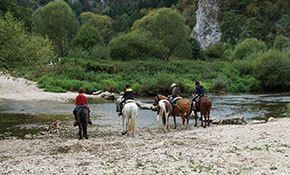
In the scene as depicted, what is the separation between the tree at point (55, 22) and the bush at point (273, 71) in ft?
147

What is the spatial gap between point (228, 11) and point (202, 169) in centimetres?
15148

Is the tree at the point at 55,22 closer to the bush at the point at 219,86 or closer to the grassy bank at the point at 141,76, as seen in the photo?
the grassy bank at the point at 141,76

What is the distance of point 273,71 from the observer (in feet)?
253

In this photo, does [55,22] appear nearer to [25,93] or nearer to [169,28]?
[169,28]

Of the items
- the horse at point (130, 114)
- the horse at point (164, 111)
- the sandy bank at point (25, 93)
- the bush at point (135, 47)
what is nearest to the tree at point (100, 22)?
the bush at point (135, 47)

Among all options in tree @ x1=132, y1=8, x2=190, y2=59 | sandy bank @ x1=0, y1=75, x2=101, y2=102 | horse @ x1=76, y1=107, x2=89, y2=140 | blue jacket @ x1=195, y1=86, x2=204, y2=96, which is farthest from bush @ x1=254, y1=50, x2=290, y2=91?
horse @ x1=76, y1=107, x2=89, y2=140

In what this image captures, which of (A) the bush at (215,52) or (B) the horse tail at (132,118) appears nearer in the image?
(B) the horse tail at (132,118)

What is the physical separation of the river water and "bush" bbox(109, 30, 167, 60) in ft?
121

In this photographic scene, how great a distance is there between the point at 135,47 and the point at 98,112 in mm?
48221

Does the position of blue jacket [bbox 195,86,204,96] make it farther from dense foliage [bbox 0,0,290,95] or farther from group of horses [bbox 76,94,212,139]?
dense foliage [bbox 0,0,290,95]

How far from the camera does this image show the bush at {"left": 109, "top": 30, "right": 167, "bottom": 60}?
89.2 m

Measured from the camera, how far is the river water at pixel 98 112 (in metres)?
35.5

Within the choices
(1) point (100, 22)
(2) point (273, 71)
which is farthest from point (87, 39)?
(1) point (100, 22)

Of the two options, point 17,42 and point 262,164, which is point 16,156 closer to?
point 262,164
